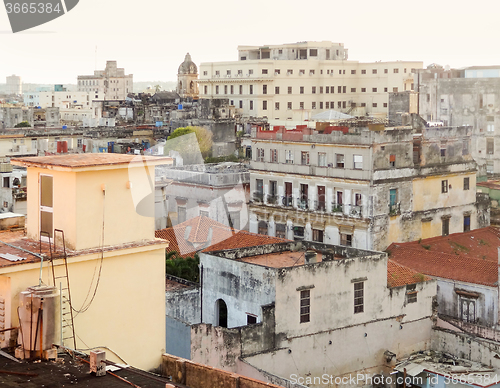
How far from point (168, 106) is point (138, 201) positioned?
3136 inches

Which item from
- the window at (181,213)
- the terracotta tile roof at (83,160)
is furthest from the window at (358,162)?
the terracotta tile roof at (83,160)

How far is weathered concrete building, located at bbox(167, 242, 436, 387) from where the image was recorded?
22.7 m

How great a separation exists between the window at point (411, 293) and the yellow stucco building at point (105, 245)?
1540cm

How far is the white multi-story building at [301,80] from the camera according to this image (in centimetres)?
9300

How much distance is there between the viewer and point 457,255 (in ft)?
109

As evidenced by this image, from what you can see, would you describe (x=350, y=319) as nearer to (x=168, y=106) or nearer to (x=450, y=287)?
(x=450, y=287)

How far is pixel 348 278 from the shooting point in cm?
2500

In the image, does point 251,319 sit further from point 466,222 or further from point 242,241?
point 466,222

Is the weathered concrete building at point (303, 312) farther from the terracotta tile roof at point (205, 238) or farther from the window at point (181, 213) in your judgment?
the window at point (181, 213)

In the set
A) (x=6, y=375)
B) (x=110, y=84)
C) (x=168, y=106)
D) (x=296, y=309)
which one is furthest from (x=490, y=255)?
(x=110, y=84)

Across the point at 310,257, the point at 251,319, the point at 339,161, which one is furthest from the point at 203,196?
the point at 251,319

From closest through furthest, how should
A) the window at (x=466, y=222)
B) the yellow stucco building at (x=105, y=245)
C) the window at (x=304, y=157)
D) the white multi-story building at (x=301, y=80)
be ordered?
1. the yellow stucco building at (x=105, y=245)
2. the window at (x=304, y=157)
3. the window at (x=466, y=222)
4. the white multi-story building at (x=301, y=80)

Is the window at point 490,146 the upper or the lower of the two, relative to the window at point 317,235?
upper

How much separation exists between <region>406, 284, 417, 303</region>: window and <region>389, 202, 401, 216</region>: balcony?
10.1 metres
